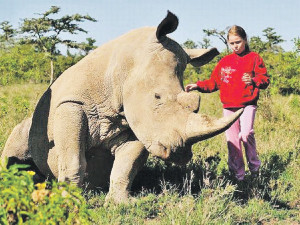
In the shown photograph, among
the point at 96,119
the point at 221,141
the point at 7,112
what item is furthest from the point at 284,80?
the point at 96,119

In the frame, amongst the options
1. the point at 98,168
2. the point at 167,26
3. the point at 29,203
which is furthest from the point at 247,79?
the point at 29,203

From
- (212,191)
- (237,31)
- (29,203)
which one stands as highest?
(237,31)

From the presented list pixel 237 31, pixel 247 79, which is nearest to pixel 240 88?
pixel 247 79

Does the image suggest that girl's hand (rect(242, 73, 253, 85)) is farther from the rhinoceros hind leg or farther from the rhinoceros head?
the rhinoceros hind leg

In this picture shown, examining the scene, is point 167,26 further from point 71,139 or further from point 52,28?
point 52,28

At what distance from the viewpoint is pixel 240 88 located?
207 inches

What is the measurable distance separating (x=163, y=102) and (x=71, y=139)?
1.05 metres

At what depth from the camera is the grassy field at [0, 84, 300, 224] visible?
4074 millimetres

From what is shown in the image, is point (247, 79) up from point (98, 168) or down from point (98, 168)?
up

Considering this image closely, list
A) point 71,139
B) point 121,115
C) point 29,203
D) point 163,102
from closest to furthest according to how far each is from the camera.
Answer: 1. point 29,203
2. point 163,102
3. point 71,139
4. point 121,115

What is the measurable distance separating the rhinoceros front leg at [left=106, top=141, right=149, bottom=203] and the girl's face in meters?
1.65

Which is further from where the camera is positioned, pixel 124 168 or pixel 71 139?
pixel 124 168

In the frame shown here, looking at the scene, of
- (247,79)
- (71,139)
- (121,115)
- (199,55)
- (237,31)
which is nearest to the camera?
(71,139)

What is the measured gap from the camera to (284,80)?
15.7 m
